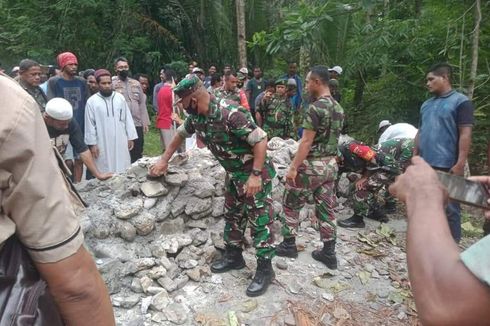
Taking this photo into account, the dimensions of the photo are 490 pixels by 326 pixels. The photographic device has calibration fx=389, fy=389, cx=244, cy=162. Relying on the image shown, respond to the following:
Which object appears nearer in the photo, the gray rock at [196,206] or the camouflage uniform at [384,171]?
the gray rock at [196,206]

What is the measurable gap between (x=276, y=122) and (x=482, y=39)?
387 cm

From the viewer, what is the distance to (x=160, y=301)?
10.4 ft

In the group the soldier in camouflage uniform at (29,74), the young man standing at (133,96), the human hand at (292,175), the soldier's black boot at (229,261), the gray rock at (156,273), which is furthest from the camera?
the young man standing at (133,96)

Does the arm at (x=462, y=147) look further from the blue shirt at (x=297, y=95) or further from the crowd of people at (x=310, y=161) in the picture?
the blue shirt at (x=297, y=95)

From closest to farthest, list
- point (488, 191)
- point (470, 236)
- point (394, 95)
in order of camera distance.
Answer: point (488, 191) < point (470, 236) < point (394, 95)

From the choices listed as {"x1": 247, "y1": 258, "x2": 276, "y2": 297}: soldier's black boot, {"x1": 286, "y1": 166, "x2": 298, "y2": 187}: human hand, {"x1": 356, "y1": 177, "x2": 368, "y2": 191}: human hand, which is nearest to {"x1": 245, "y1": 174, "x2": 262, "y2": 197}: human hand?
{"x1": 247, "y1": 258, "x2": 276, "y2": 297}: soldier's black boot

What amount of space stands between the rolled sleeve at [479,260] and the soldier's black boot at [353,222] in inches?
170

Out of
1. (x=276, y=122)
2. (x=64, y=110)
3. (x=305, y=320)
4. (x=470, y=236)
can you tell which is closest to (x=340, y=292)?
(x=305, y=320)

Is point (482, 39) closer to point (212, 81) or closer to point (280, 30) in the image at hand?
point (280, 30)

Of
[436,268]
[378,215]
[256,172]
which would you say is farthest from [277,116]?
[436,268]

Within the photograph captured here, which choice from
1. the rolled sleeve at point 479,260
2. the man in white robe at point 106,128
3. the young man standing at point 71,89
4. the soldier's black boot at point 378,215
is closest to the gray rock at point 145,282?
the man in white robe at point 106,128

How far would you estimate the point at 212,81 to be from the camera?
8539mm

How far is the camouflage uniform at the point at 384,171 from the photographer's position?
5.18m

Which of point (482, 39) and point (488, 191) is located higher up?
point (482, 39)
